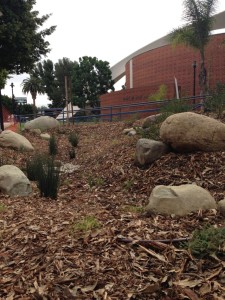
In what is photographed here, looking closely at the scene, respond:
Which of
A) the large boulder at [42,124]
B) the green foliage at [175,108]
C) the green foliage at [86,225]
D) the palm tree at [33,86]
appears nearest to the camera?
the green foliage at [86,225]

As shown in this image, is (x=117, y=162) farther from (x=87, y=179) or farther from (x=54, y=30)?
(x=54, y=30)

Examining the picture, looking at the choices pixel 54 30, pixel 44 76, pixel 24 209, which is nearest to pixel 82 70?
pixel 44 76

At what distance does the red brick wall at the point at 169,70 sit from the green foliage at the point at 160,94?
56 centimetres

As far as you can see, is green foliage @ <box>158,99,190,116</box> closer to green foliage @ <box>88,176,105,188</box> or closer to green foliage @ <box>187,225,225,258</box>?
green foliage @ <box>88,176,105,188</box>

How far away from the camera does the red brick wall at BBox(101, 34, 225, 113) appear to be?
3169 cm

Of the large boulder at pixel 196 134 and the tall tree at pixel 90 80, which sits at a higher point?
the tall tree at pixel 90 80

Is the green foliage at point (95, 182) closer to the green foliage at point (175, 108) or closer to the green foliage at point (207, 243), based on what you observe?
the green foliage at point (175, 108)

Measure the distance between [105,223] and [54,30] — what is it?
618 inches

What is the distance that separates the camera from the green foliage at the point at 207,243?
122 inches

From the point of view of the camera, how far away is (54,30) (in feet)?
59.2

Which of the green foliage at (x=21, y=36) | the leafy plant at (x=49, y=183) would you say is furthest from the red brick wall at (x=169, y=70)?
the leafy plant at (x=49, y=183)

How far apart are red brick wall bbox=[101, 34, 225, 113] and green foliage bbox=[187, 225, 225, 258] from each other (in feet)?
82.2

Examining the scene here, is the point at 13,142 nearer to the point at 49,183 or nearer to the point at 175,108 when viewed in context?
the point at 175,108

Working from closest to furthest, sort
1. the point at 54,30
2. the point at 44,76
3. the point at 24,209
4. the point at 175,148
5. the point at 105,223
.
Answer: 1. the point at 105,223
2. the point at 24,209
3. the point at 175,148
4. the point at 54,30
5. the point at 44,76
